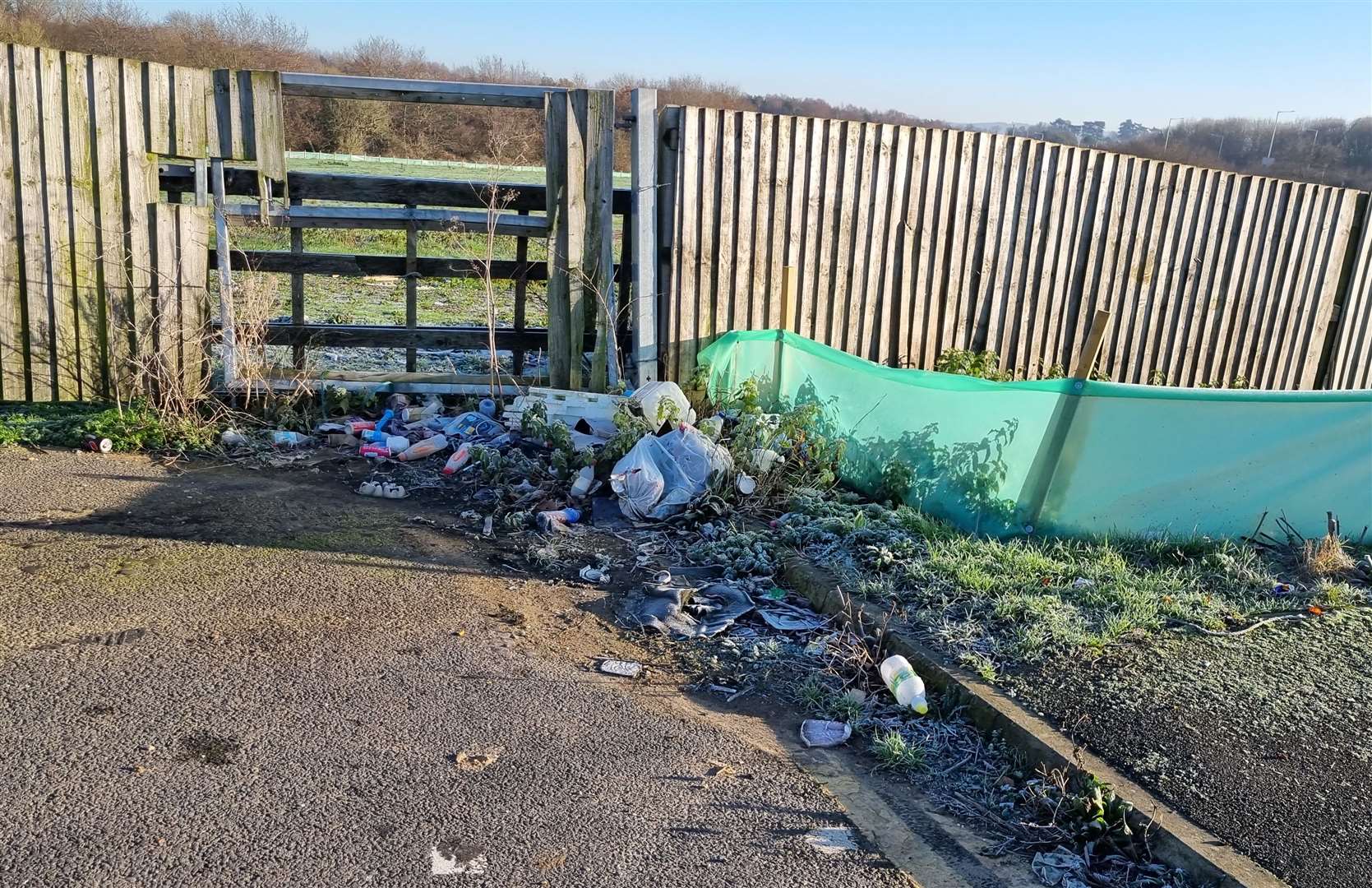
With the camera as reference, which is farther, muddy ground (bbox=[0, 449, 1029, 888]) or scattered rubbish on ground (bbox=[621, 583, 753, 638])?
scattered rubbish on ground (bbox=[621, 583, 753, 638])

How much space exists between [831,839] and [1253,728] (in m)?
1.72

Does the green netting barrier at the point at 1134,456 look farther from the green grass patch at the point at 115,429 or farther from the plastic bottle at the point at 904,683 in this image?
the green grass patch at the point at 115,429

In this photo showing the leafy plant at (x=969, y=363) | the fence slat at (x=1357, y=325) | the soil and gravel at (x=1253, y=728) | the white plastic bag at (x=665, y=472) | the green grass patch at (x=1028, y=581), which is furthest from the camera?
the fence slat at (x=1357, y=325)

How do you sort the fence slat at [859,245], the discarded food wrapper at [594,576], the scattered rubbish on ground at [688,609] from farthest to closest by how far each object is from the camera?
1. the fence slat at [859,245]
2. the discarded food wrapper at [594,576]
3. the scattered rubbish on ground at [688,609]

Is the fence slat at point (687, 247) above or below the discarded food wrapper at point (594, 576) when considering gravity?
above

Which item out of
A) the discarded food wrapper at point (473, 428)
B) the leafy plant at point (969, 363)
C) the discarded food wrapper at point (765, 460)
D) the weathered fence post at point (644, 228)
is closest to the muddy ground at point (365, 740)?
the discarded food wrapper at point (765, 460)

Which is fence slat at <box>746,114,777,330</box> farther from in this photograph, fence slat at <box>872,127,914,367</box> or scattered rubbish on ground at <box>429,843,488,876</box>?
scattered rubbish on ground at <box>429,843,488,876</box>

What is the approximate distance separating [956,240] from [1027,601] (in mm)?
4607

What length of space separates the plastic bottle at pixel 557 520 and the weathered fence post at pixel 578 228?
71.9 inches

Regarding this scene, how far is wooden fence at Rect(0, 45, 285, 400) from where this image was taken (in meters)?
6.65

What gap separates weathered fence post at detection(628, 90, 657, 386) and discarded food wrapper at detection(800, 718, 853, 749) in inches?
152

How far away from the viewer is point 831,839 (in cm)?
314

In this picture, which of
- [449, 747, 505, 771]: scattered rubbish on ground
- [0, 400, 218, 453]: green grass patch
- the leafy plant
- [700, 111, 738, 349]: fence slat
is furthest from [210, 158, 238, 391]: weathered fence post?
the leafy plant

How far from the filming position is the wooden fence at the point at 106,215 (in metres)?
6.65
